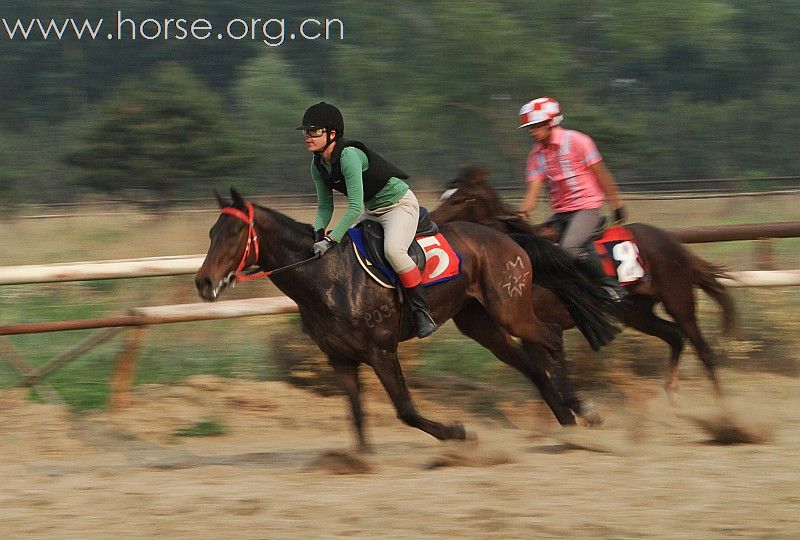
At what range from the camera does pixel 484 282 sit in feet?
23.6

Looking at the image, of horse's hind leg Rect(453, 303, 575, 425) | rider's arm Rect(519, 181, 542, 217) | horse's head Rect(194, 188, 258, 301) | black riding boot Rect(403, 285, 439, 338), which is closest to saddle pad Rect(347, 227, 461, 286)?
black riding boot Rect(403, 285, 439, 338)

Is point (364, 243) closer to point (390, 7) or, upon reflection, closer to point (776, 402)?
point (776, 402)

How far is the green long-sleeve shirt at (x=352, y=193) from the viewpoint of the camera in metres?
6.45

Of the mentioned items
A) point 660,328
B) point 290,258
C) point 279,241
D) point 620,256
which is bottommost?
point 660,328

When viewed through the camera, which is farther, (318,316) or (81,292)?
(81,292)

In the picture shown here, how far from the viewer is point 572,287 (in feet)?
25.4

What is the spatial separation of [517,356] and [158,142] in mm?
19593

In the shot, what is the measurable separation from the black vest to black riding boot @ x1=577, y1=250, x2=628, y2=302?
5.70ft

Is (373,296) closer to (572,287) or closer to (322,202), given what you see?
(322,202)

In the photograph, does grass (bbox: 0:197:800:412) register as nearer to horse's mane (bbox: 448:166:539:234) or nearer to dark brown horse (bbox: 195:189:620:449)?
dark brown horse (bbox: 195:189:620:449)

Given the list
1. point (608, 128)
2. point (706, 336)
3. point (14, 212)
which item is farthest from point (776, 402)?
point (608, 128)

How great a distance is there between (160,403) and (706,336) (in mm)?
4694

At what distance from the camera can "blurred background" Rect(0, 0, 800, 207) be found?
85.3ft

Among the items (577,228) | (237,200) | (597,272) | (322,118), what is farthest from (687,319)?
(237,200)
